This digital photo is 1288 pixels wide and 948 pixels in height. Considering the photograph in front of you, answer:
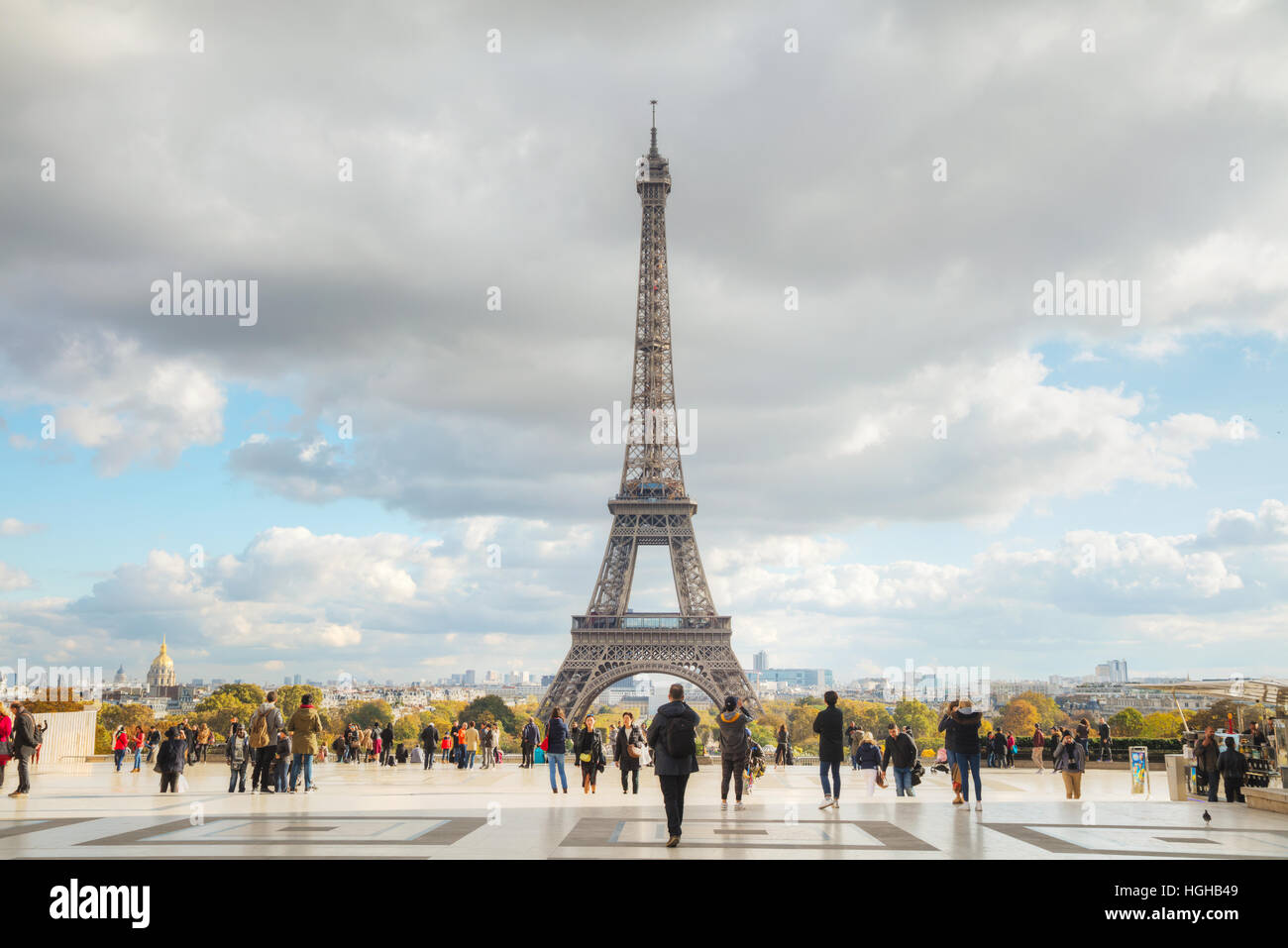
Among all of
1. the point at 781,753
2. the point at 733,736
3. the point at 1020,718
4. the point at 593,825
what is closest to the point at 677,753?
the point at 593,825

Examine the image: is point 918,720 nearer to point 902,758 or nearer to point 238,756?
point 902,758

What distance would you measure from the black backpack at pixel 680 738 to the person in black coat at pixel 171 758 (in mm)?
12134

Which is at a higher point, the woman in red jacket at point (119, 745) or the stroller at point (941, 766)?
the woman in red jacket at point (119, 745)

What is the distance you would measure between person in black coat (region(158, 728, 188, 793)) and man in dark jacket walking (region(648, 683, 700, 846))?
462 inches

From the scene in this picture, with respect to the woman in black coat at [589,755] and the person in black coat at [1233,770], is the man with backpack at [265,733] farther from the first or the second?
the person in black coat at [1233,770]

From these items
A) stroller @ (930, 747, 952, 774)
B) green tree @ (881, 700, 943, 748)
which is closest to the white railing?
stroller @ (930, 747, 952, 774)

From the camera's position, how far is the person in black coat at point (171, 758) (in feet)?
62.6

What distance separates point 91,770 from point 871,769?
73.9ft

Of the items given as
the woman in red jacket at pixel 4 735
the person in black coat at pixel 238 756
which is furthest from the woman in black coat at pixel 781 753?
the woman in red jacket at pixel 4 735

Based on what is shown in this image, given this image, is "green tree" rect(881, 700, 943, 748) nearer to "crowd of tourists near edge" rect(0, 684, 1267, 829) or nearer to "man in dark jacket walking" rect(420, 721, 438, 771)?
"man in dark jacket walking" rect(420, 721, 438, 771)

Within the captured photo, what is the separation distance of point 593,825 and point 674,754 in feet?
7.92

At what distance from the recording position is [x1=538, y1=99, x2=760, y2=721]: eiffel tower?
61.7 metres
